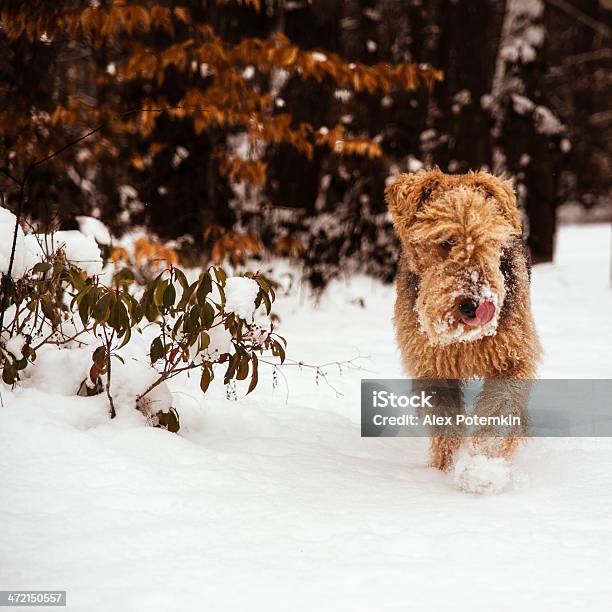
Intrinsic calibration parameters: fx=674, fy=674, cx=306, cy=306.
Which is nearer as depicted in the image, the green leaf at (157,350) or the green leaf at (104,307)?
the green leaf at (104,307)

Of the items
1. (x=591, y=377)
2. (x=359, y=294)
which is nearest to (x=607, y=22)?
(x=359, y=294)

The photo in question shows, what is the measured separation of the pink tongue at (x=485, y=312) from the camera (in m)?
2.52

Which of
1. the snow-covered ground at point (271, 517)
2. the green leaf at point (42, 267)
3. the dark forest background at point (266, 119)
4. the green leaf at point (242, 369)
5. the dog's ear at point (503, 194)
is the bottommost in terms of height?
the snow-covered ground at point (271, 517)

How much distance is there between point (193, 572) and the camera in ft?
6.30

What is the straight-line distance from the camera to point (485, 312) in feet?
8.31

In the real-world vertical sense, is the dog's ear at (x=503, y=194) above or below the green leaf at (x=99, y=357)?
above

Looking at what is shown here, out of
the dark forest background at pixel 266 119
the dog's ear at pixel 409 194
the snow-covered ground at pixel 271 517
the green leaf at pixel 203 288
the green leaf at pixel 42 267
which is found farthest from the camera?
the dark forest background at pixel 266 119

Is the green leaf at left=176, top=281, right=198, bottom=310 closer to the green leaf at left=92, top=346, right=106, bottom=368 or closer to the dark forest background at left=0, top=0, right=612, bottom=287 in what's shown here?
the green leaf at left=92, top=346, right=106, bottom=368

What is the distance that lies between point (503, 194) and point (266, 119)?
2730 millimetres

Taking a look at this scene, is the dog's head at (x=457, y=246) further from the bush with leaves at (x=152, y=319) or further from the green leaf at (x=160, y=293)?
the green leaf at (x=160, y=293)

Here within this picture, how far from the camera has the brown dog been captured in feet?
8.47

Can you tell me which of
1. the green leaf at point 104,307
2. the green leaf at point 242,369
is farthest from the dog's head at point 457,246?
the green leaf at point 104,307

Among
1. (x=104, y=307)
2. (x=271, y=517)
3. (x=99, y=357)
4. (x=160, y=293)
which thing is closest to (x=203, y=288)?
(x=160, y=293)

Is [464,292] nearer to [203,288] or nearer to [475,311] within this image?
[475,311]
